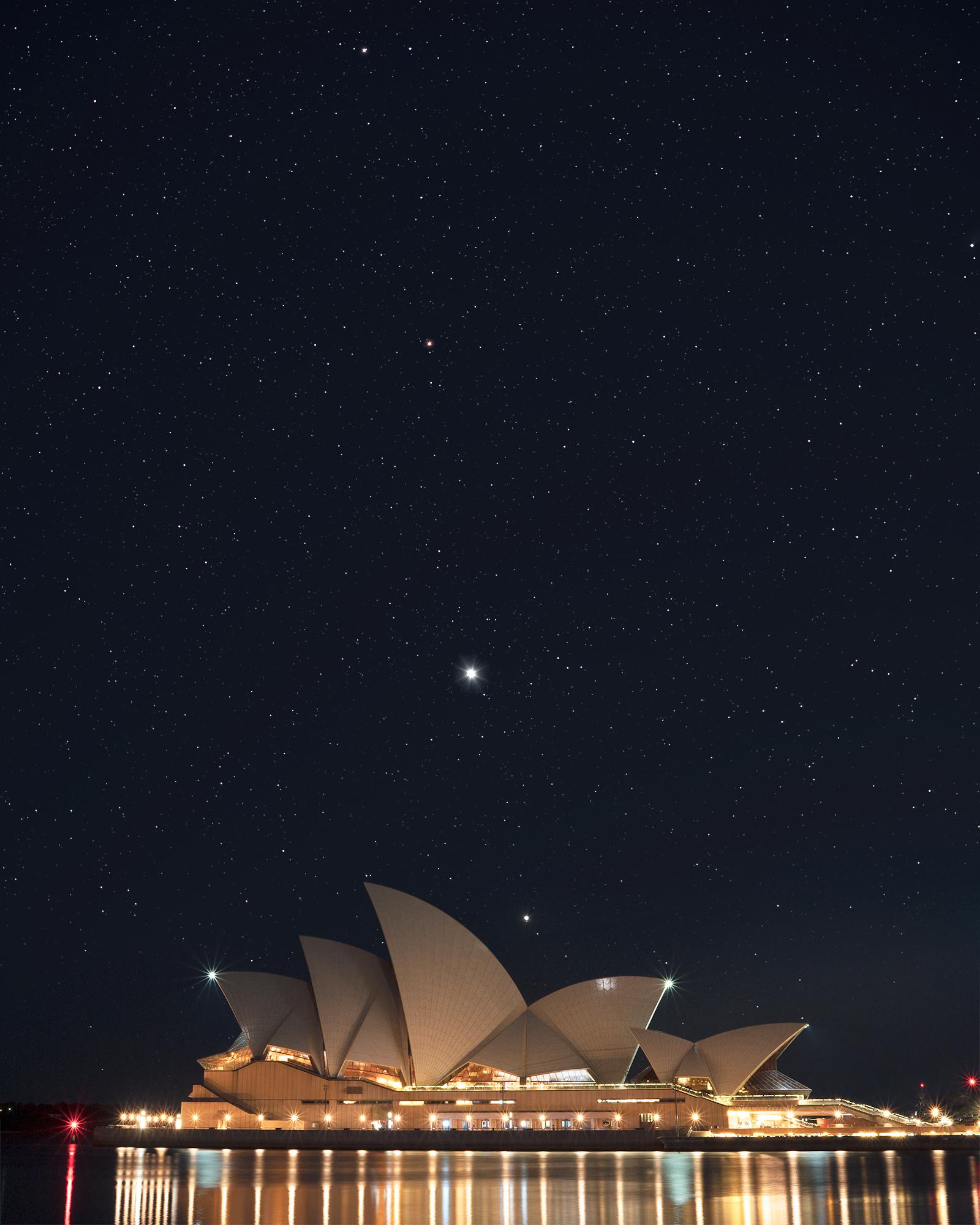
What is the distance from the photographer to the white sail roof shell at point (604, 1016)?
60562mm

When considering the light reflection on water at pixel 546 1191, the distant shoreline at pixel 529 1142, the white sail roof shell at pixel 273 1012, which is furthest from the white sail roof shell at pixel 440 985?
the light reflection on water at pixel 546 1191

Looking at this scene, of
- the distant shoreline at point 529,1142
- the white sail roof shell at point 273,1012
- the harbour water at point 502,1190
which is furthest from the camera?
the white sail roof shell at point 273,1012

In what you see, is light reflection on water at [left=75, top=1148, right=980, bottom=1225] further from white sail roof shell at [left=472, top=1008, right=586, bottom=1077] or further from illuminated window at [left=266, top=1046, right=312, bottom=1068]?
white sail roof shell at [left=472, top=1008, right=586, bottom=1077]

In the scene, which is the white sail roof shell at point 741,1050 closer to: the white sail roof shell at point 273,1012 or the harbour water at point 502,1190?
the harbour water at point 502,1190

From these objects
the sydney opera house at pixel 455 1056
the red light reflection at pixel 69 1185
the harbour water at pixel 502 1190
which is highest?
the sydney opera house at pixel 455 1056

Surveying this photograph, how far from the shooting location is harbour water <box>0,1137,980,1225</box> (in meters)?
23.5

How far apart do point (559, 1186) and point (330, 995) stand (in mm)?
29415

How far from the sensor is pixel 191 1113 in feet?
191

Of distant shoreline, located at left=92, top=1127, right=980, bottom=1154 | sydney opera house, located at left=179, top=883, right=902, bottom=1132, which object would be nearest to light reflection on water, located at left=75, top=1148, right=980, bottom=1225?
Answer: distant shoreline, located at left=92, top=1127, right=980, bottom=1154

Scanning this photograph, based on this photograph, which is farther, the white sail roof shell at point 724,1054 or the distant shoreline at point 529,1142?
the white sail roof shell at point 724,1054

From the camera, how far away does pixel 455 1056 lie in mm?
58969

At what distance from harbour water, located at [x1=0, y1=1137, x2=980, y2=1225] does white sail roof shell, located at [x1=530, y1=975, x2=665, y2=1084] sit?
453 inches

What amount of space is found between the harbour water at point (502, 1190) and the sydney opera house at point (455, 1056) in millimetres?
8613

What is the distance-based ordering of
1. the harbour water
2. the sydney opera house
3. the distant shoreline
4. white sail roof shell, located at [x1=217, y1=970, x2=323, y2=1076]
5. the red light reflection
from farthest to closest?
white sail roof shell, located at [x1=217, y1=970, x2=323, y2=1076] < the sydney opera house < the distant shoreline < the red light reflection < the harbour water
